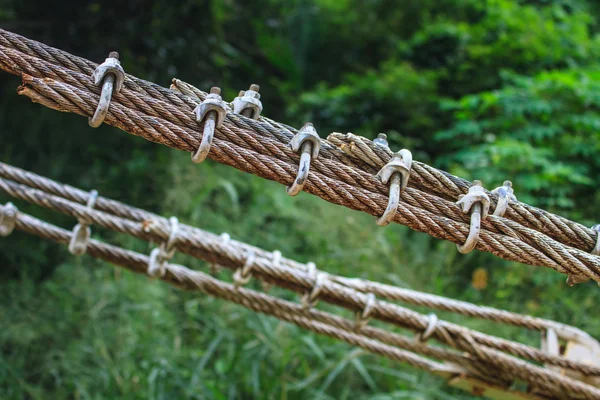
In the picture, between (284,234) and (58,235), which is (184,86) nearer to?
(58,235)

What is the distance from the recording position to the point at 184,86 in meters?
0.76

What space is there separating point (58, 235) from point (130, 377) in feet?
2.59

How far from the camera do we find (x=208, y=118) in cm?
71

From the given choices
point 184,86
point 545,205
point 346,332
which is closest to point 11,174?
point 184,86

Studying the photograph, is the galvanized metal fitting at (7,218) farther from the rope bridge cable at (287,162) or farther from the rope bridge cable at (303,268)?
the rope bridge cable at (287,162)

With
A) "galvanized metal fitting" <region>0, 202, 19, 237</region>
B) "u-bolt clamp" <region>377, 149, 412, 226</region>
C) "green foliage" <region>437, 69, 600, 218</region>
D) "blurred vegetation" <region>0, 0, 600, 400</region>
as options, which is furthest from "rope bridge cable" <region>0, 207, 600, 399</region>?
"green foliage" <region>437, 69, 600, 218</region>

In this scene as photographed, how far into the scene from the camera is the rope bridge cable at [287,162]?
0.67 m

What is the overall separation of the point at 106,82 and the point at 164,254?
64cm

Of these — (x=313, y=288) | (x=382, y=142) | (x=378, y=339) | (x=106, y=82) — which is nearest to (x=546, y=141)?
(x=378, y=339)

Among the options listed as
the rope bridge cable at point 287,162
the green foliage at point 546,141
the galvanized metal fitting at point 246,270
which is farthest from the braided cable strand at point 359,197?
the green foliage at point 546,141

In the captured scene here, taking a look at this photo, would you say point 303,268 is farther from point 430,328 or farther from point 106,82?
point 106,82

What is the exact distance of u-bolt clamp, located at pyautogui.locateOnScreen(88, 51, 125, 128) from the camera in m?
0.67

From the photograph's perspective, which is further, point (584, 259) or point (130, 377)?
point (130, 377)

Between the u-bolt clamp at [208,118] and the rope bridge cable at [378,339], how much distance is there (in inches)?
27.6
